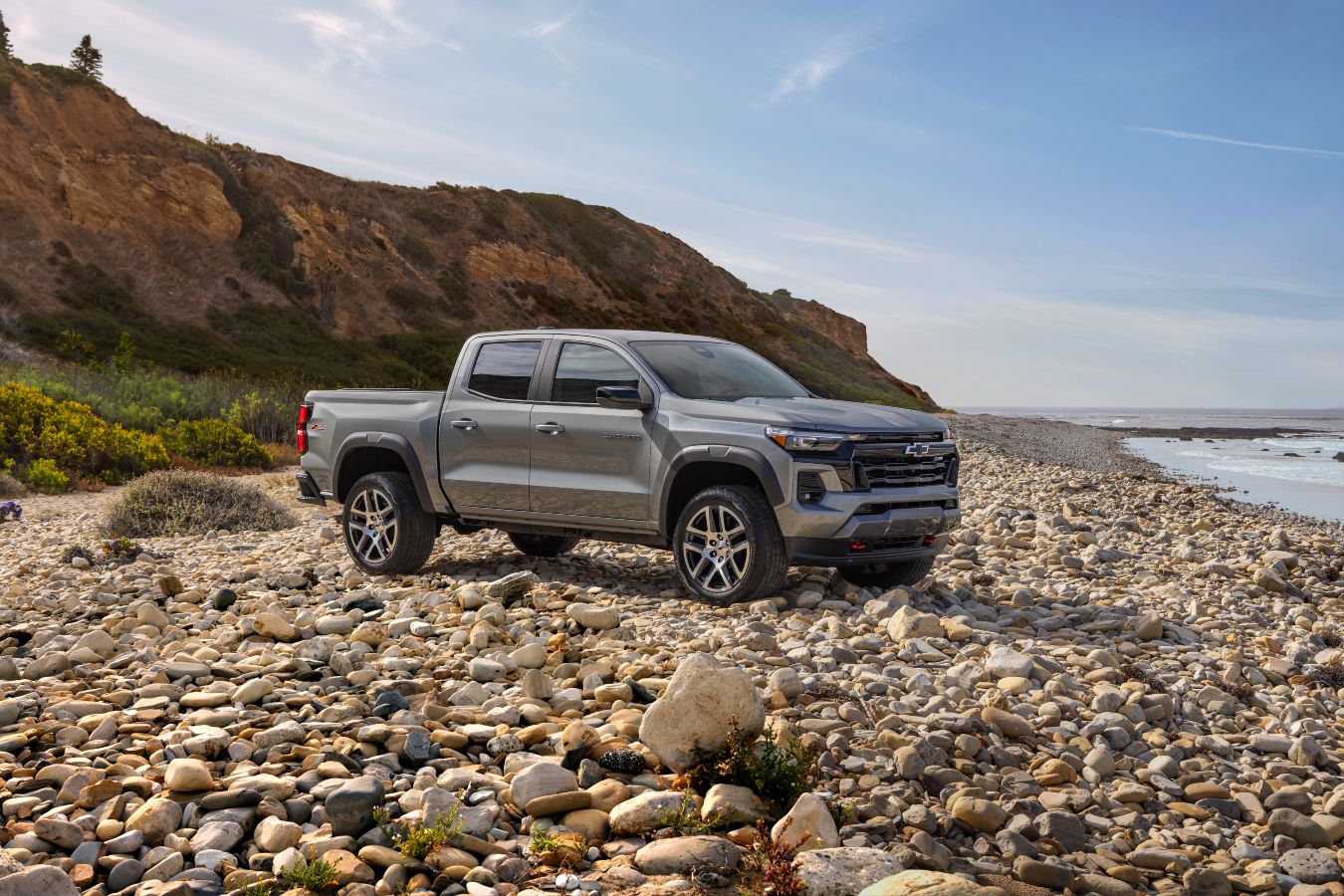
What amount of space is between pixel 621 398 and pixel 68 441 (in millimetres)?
13248

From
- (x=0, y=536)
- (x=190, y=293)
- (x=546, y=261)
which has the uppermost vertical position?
(x=546, y=261)

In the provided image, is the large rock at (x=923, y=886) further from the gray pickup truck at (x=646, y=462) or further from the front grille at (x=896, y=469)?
the front grille at (x=896, y=469)

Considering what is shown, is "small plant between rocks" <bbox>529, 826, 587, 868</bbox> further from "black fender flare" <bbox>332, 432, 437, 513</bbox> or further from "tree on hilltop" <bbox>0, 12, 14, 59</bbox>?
"tree on hilltop" <bbox>0, 12, 14, 59</bbox>

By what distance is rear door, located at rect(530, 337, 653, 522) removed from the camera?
27.1ft

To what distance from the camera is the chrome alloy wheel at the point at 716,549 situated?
7.84 metres

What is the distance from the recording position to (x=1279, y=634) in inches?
314

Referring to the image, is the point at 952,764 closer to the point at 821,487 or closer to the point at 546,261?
the point at 821,487

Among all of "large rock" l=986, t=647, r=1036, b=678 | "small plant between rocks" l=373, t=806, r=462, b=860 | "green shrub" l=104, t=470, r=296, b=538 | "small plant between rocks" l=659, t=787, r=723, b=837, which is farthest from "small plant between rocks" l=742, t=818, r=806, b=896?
"green shrub" l=104, t=470, r=296, b=538

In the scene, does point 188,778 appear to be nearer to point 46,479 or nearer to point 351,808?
point 351,808

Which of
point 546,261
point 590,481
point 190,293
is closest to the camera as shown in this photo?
point 590,481

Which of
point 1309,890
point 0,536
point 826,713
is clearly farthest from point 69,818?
point 0,536

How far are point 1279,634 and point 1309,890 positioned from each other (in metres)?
4.16

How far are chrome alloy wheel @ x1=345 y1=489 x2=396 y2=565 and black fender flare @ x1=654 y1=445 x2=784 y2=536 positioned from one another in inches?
107

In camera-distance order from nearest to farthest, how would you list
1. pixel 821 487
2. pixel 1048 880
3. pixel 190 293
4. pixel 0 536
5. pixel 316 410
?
pixel 1048 880
pixel 821 487
pixel 316 410
pixel 0 536
pixel 190 293
